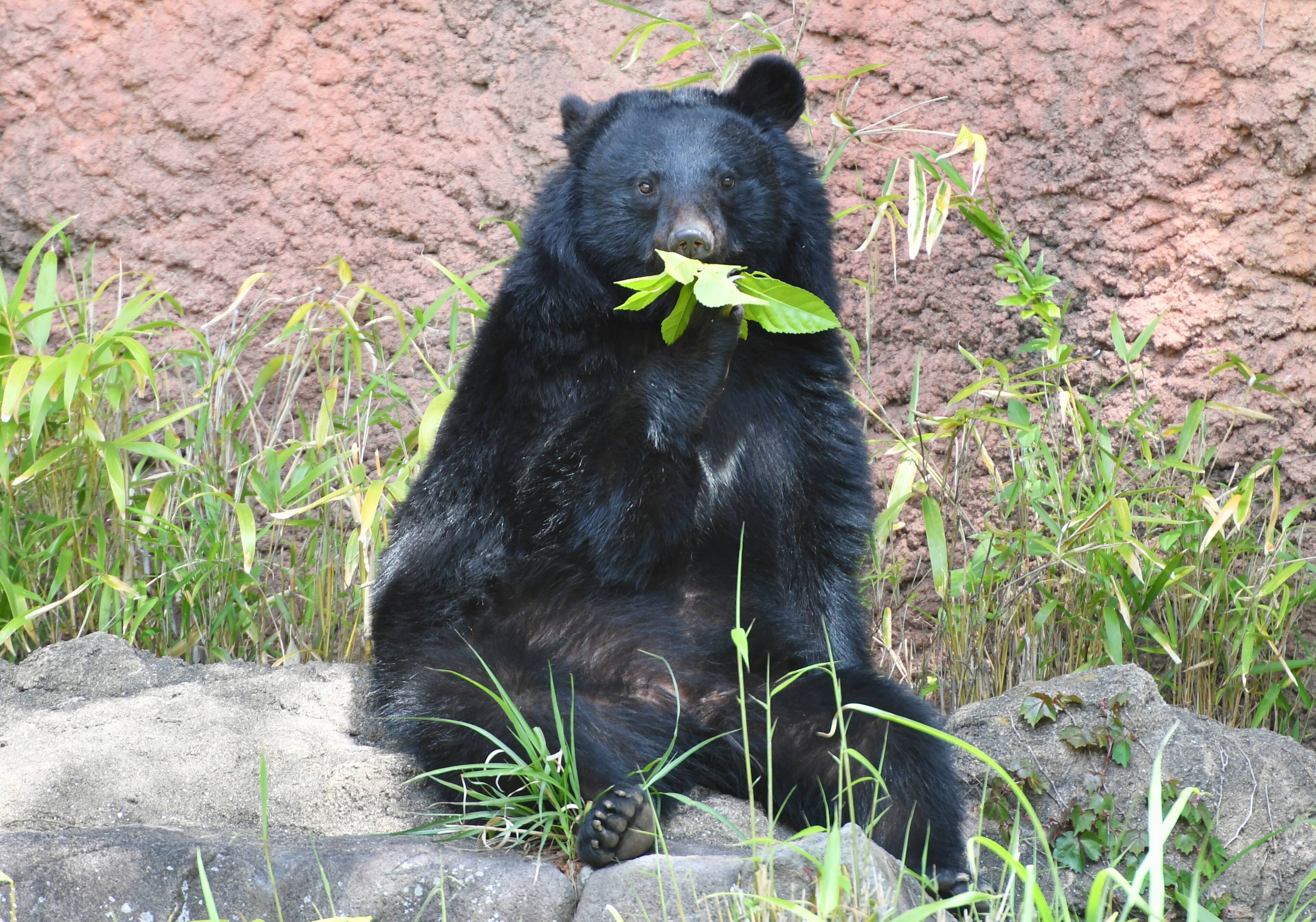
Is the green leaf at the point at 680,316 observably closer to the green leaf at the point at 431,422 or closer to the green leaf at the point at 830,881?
the green leaf at the point at 431,422

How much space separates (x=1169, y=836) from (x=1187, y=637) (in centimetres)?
105

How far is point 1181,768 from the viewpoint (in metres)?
3.49

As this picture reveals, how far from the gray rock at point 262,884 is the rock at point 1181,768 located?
62.4 inches

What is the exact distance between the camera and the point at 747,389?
11.4 feet

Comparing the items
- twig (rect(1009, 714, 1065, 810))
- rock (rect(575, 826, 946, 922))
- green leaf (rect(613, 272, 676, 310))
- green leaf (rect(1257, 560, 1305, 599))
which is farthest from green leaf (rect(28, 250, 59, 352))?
green leaf (rect(1257, 560, 1305, 599))

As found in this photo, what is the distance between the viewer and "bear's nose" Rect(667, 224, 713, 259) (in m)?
3.22

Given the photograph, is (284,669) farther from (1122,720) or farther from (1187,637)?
(1187,637)

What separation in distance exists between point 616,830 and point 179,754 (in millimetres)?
1167

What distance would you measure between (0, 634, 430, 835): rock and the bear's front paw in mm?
567

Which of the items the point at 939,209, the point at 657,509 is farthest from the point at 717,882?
the point at 939,209

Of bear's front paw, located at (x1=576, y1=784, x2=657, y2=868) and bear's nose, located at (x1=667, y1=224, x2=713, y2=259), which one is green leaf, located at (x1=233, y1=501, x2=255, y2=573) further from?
bear's front paw, located at (x1=576, y1=784, x2=657, y2=868)

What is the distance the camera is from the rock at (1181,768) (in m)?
3.36

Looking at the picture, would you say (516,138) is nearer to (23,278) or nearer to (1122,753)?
(23,278)

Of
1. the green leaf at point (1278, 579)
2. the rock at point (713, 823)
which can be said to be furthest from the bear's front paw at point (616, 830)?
the green leaf at point (1278, 579)
